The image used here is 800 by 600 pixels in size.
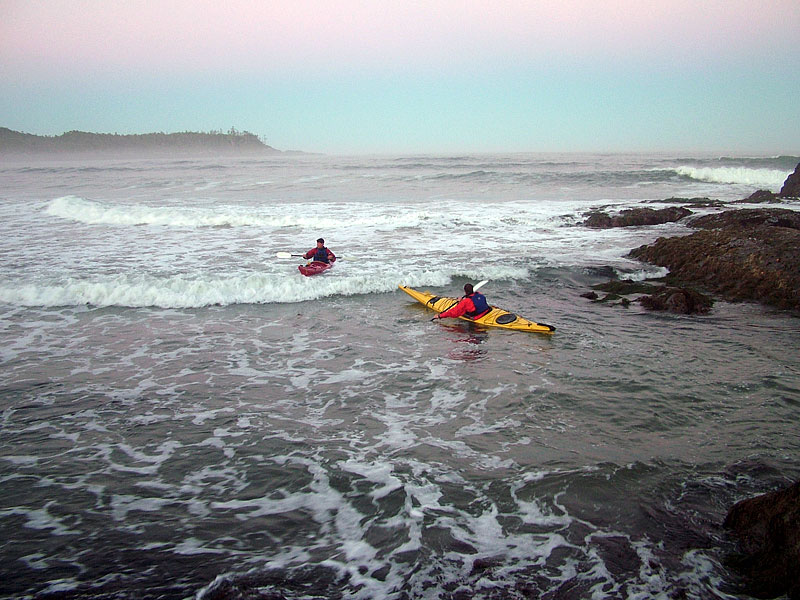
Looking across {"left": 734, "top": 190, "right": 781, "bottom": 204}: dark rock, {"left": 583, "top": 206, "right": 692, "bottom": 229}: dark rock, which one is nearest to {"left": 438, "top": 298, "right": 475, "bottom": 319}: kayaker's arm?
{"left": 583, "top": 206, "right": 692, "bottom": 229}: dark rock

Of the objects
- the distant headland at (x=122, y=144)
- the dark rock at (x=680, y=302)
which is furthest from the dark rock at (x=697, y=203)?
the distant headland at (x=122, y=144)

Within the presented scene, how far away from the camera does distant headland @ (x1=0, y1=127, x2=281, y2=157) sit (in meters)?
109

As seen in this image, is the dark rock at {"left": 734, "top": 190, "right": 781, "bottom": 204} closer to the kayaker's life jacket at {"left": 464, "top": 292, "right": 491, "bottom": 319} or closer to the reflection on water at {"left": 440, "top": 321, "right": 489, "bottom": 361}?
the kayaker's life jacket at {"left": 464, "top": 292, "right": 491, "bottom": 319}

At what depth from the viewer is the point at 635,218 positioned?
1938 centimetres

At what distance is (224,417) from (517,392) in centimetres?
346

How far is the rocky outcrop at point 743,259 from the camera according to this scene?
10281 mm

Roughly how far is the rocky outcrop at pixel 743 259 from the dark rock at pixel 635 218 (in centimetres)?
453

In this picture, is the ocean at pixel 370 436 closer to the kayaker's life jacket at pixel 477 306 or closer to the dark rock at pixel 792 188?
the kayaker's life jacket at pixel 477 306

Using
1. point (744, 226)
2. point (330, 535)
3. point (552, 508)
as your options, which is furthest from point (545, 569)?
point (744, 226)

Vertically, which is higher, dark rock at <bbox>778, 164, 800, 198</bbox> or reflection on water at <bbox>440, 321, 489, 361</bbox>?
dark rock at <bbox>778, 164, 800, 198</bbox>

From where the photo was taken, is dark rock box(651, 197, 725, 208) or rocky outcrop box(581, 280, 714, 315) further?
dark rock box(651, 197, 725, 208)

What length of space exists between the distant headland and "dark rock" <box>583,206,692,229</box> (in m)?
109

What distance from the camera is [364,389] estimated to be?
669 cm

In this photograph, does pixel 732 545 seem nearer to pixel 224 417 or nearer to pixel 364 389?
pixel 364 389
